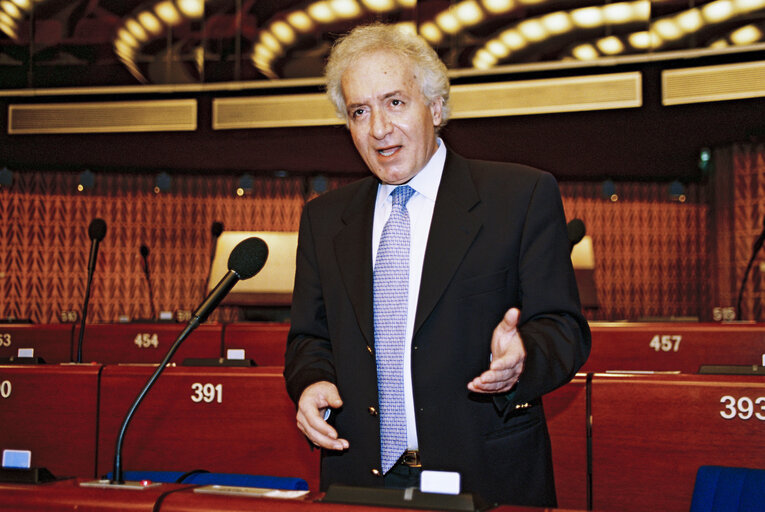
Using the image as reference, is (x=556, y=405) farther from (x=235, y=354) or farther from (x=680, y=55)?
(x=680, y=55)

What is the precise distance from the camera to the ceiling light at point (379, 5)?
827 centimetres

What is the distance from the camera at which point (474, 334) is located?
4.41 ft

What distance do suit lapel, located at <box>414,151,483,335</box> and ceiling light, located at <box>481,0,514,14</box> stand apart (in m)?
6.95

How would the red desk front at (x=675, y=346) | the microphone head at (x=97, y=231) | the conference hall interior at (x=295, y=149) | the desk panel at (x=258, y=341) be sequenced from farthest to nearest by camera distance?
the conference hall interior at (x=295, y=149) < the desk panel at (x=258, y=341) < the microphone head at (x=97, y=231) < the red desk front at (x=675, y=346)

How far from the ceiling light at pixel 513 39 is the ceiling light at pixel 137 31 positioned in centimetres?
398

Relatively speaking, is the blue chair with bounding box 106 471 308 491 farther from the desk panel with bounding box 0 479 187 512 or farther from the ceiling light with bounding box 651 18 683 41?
the ceiling light with bounding box 651 18 683 41

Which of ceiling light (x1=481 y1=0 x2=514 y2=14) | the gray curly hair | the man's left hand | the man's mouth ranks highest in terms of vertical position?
ceiling light (x1=481 y1=0 x2=514 y2=14)

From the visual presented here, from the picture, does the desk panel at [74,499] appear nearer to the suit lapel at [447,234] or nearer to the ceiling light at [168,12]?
the suit lapel at [447,234]

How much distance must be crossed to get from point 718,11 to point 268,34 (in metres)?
4.62

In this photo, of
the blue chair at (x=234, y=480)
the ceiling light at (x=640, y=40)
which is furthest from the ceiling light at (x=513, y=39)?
the blue chair at (x=234, y=480)

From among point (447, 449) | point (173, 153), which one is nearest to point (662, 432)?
point (447, 449)

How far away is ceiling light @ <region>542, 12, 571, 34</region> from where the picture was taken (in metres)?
7.68

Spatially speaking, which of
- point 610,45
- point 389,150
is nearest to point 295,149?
point 610,45

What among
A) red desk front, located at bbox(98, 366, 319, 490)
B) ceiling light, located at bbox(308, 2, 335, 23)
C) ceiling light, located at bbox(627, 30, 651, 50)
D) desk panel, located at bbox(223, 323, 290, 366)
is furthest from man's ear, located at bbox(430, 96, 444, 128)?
ceiling light, located at bbox(308, 2, 335, 23)
